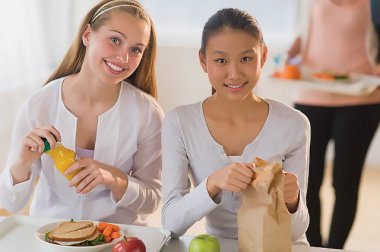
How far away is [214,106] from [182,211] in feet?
0.97

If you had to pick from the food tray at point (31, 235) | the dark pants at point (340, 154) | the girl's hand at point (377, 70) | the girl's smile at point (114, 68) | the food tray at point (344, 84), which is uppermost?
the girl's smile at point (114, 68)

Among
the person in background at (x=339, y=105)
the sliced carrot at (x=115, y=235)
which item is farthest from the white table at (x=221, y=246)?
the person in background at (x=339, y=105)

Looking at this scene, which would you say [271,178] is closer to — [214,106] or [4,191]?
[214,106]

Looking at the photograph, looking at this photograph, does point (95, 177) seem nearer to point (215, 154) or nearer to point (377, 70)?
point (215, 154)

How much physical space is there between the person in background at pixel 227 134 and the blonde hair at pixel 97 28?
0.72ft

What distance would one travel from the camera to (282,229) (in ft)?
4.66

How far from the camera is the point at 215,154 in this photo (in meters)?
1.69

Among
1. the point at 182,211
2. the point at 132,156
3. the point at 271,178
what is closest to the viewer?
the point at 271,178

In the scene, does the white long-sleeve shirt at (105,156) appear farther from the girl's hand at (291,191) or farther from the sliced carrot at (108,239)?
the girl's hand at (291,191)

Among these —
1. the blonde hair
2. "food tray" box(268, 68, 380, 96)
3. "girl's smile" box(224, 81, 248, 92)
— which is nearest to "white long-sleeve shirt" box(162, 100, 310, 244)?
"girl's smile" box(224, 81, 248, 92)

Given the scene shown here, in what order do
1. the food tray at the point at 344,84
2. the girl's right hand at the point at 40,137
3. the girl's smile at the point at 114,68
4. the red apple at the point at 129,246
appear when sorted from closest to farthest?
the red apple at the point at 129,246
the girl's right hand at the point at 40,137
the girl's smile at the point at 114,68
the food tray at the point at 344,84

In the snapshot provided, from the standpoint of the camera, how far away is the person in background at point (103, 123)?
5.76 feet

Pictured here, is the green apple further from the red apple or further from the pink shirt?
the pink shirt

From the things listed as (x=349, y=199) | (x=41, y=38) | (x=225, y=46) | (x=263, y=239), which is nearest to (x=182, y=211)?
(x=263, y=239)
